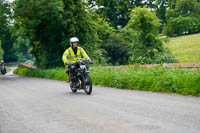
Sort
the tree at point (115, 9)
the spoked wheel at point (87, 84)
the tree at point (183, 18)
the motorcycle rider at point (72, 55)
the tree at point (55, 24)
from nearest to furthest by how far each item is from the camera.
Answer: the spoked wheel at point (87, 84) → the motorcycle rider at point (72, 55) → the tree at point (55, 24) → the tree at point (115, 9) → the tree at point (183, 18)

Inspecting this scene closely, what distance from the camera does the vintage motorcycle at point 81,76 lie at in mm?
10258

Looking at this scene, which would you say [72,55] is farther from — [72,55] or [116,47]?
[116,47]

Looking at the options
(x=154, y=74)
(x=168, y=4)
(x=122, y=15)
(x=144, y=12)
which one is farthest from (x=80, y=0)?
(x=168, y=4)

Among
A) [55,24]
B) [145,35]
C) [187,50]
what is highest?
[55,24]

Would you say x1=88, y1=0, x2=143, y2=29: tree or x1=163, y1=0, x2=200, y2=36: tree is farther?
x1=163, y1=0, x2=200, y2=36: tree

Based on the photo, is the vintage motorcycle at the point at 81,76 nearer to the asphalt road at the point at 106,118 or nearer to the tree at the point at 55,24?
the asphalt road at the point at 106,118

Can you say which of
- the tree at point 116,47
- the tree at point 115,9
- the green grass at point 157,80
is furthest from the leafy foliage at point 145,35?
A: the tree at point 115,9

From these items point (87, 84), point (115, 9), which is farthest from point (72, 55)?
point (115, 9)

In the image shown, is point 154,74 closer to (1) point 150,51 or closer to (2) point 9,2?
(1) point 150,51

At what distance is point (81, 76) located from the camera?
10.5 meters

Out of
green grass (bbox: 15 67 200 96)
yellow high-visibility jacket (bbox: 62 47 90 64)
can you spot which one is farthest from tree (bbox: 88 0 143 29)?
yellow high-visibility jacket (bbox: 62 47 90 64)

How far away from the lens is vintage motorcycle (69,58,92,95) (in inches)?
404

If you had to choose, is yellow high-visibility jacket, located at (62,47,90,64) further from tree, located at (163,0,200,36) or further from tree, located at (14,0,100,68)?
tree, located at (163,0,200,36)

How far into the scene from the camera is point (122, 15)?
5053cm
